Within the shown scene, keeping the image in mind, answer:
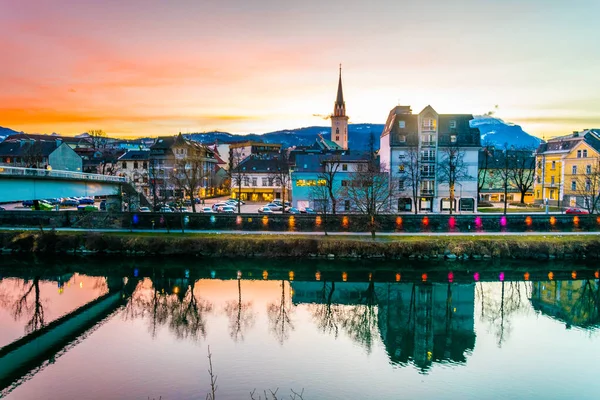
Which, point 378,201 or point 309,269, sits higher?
point 378,201

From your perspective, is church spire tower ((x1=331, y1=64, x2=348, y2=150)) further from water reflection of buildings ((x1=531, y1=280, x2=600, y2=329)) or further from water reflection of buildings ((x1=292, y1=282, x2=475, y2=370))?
water reflection of buildings ((x1=292, y1=282, x2=475, y2=370))

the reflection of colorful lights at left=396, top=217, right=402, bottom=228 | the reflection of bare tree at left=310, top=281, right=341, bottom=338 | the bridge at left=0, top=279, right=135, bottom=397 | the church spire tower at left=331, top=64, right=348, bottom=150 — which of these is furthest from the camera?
the church spire tower at left=331, top=64, right=348, bottom=150

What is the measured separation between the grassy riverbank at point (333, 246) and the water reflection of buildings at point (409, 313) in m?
6.08

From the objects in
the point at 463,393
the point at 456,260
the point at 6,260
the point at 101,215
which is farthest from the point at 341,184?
the point at 463,393

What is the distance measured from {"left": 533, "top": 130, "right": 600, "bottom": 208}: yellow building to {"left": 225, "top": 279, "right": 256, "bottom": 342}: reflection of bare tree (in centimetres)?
4291

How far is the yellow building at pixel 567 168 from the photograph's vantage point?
55.9m

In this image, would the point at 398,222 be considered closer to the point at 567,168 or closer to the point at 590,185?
the point at 590,185

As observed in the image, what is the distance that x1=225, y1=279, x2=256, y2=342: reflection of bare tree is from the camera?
2220cm

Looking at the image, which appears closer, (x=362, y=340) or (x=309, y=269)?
(x=362, y=340)

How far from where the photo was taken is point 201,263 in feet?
122

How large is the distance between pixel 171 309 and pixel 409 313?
1360 cm

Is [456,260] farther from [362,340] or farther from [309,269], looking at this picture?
[362,340]

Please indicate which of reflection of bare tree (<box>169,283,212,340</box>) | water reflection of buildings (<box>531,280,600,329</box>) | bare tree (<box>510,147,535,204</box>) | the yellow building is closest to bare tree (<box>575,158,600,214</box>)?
the yellow building

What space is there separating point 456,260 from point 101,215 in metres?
33.4
